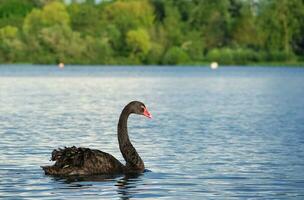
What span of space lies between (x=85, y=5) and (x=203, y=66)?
30720 millimetres

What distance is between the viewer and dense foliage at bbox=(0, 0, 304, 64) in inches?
6161

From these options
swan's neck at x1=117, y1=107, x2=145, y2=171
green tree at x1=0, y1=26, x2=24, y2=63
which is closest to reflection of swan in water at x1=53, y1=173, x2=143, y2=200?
swan's neck at x1=117, y1=107, x2=145, y2=171

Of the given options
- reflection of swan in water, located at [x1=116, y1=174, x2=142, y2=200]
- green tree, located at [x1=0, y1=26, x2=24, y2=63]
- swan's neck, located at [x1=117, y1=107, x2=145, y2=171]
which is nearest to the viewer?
reflection of swan in water, located at [x1=116, y1=174, x2=142, y2=200]

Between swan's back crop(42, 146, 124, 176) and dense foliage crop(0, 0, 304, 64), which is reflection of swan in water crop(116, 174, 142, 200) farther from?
dense foliage crop(0, 0, 304, 64)

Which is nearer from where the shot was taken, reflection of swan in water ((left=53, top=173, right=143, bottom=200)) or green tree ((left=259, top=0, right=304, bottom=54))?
reflection of swan in water ((left=53, top=173, right=143, bottom=200))

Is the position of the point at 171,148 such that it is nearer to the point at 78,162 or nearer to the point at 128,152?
the point at 128,152

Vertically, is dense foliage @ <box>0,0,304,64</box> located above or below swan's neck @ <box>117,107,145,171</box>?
below

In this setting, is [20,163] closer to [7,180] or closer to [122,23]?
[7,180]

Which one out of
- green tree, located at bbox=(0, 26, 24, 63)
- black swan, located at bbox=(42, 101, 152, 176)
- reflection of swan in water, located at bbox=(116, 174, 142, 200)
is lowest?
green tree, located at bbox=(0, 26, 24, 63)

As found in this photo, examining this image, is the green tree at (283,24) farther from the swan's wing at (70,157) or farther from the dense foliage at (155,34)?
the swan's wing at (70,157)

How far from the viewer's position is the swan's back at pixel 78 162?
1892cm

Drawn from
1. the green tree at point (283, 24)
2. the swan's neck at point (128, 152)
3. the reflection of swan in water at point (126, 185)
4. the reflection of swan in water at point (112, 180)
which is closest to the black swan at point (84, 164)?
the swan's neck at point (128, 152)

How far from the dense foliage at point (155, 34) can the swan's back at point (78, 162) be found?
131284mm

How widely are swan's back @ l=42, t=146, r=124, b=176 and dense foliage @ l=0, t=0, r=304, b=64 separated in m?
131
